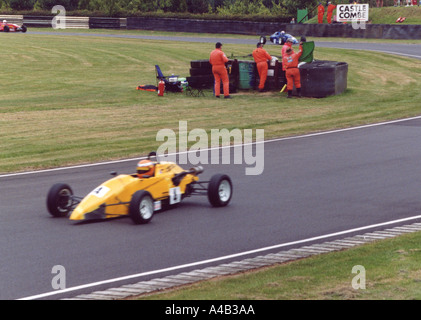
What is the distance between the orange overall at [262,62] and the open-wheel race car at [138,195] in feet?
48.4

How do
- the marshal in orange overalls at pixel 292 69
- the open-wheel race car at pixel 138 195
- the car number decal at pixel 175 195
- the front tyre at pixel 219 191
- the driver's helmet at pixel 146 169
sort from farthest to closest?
the marshal in orange overalls at pixel 292 69 → the front tyre at pixel 219 191 → the car number decal at pixel 175 195 → the driver's helmet at pixel 146 169 → the open-wheel race car at pixel 138 195

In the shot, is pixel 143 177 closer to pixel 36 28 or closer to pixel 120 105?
pixel 120 105

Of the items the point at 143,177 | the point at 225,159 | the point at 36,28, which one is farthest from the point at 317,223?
the point at 36,28

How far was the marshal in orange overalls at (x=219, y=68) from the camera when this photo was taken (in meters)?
24.6

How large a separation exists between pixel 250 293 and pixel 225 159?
8.21 metres

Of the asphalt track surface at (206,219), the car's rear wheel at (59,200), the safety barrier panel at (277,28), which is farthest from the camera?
the safety barrier panel at (277,28)

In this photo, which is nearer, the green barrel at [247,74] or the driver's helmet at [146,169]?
the driver's helmet at [146,169]

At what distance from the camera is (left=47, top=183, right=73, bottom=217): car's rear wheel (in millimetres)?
10625

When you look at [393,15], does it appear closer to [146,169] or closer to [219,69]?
[219,69]

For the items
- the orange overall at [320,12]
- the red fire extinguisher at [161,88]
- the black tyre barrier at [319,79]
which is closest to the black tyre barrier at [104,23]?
the orange overall at [320,12]

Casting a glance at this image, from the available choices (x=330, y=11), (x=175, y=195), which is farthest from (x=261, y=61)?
(x=330, y=11)

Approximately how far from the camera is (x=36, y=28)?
6212cm

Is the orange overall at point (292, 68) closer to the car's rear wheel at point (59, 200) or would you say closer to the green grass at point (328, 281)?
the car's rear wheel at point (59, 200)

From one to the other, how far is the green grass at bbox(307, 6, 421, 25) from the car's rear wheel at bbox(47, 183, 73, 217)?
42388 mm
